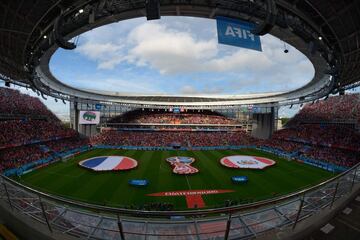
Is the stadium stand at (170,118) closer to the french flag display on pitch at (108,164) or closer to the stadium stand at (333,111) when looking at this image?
the stadium stand at (333,111)

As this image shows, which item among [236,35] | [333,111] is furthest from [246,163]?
[333,111]

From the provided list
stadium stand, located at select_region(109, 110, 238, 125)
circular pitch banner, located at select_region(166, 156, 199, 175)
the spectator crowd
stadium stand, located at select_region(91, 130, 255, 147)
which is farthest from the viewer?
stadium stand, located at select_region(109, 110, 238, 125)

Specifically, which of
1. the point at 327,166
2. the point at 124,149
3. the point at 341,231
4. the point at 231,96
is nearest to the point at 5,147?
the point at 124,149

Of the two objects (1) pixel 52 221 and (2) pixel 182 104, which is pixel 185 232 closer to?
(1) pixel 52 221

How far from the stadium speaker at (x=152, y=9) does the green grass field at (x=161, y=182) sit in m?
14.5

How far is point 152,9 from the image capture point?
9.56m

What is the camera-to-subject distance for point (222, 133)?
62156mm

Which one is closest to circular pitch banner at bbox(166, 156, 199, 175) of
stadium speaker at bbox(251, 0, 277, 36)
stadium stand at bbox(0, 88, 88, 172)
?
stadium stand at bbox(0, 88, 88, 172)

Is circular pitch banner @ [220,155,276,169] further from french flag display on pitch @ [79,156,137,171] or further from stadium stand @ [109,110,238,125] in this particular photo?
stadium stand @ [109,110,238,125]

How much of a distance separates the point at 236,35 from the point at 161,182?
62.1 ft

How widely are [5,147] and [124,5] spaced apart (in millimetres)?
30094

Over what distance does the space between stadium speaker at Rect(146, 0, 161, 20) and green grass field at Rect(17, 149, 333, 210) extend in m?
14.5

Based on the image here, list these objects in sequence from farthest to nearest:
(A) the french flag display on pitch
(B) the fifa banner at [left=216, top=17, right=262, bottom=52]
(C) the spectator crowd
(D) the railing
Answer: (C) the spectator crowd
(A) the french flag display on pitch
(B) the fifa banner at [left=216, top=17, right=262, bottom=52]
(D) the railing

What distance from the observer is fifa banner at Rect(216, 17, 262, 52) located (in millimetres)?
9555
